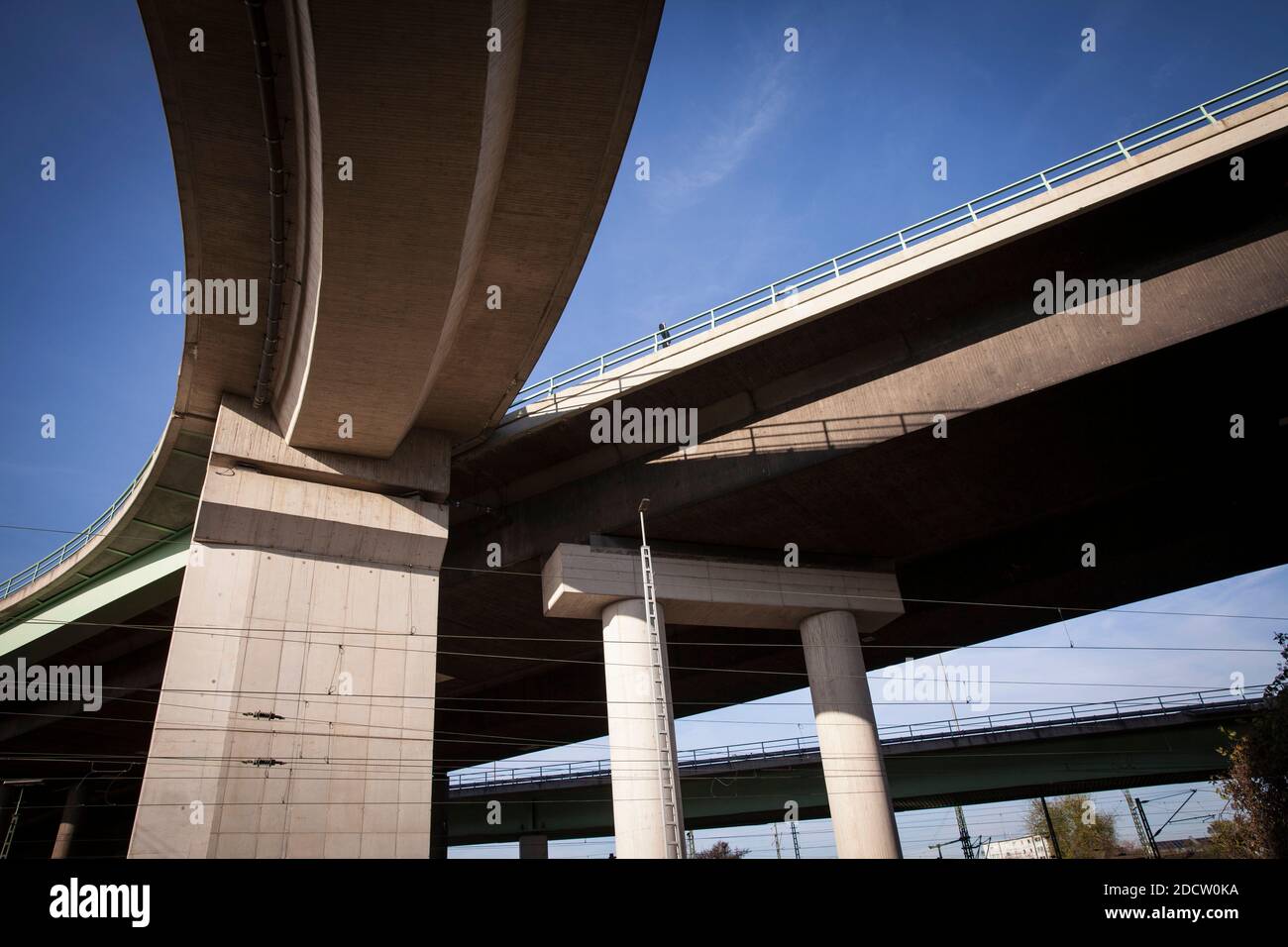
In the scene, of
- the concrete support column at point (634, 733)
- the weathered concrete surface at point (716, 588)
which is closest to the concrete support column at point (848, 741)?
the weathered concrete surface at point (716, 588)

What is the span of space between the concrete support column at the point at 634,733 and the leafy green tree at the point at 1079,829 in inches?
1888

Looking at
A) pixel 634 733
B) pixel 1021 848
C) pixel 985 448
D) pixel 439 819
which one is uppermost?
pixel 985 448

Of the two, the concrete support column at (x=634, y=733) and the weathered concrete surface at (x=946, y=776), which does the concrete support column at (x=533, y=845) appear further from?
the concrete support column at (x=634, y=733)

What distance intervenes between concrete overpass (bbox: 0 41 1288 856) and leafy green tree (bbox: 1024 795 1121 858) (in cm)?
3909

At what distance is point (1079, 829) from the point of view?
196 feet

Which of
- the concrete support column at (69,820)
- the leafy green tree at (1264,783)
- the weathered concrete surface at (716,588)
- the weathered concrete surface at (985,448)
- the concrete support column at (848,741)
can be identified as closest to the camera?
the weathered concrete surface at (985,448)

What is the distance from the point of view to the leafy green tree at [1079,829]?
194 feet

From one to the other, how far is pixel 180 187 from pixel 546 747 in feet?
118

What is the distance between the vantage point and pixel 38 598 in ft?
97.6

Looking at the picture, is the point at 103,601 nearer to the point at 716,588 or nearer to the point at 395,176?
the point at 716,588

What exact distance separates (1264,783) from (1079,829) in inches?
1776

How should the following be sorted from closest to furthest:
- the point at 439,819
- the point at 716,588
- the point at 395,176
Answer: the point at 395,176 < the point at 716,588 < the point at 439,819

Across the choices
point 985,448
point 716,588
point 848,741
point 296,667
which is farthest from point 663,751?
point 985,448
